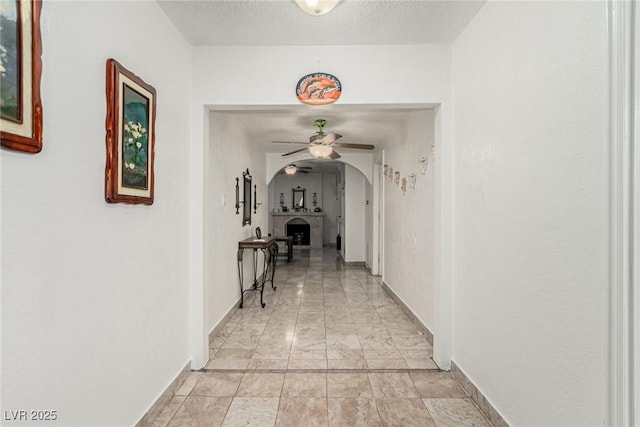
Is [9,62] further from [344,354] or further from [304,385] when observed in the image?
[344,354]

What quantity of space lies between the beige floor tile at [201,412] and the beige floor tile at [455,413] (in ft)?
4.18

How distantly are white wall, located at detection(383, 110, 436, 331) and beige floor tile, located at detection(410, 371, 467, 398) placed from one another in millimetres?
636

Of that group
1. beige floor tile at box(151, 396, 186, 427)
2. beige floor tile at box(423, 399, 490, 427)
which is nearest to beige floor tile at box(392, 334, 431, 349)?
beige floor tile at box(423, 399, 490, 427)

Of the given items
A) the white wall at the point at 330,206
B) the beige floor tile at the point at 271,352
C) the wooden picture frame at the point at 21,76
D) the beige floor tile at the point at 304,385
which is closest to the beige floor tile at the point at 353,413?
the beige floor tile at the point at 304,385

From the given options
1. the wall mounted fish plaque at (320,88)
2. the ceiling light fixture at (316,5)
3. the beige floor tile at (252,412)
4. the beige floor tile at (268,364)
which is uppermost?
the ceiling light fixture at (316,5)

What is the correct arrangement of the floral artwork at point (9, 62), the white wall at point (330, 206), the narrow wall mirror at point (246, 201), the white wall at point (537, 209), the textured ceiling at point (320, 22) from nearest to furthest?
the floral artwork at point (9, 62)
the white wall at point (537, 209)
the textured ceiling at point (320, 22)
the narrow wall mirror at point (246, 201)
the white wall at point (330, 206)

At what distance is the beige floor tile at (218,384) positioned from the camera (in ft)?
7.35

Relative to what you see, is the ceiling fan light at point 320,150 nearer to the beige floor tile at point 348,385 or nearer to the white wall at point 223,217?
the white wall at point 223,217

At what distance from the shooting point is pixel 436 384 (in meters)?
2.36

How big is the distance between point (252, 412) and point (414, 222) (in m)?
2.47

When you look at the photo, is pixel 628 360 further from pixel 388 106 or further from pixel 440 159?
pixel 388 106

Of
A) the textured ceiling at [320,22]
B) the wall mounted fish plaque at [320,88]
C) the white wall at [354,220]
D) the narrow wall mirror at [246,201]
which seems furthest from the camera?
the white wall at [354,220]

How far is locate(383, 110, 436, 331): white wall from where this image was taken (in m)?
3.17

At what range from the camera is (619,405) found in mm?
1105
